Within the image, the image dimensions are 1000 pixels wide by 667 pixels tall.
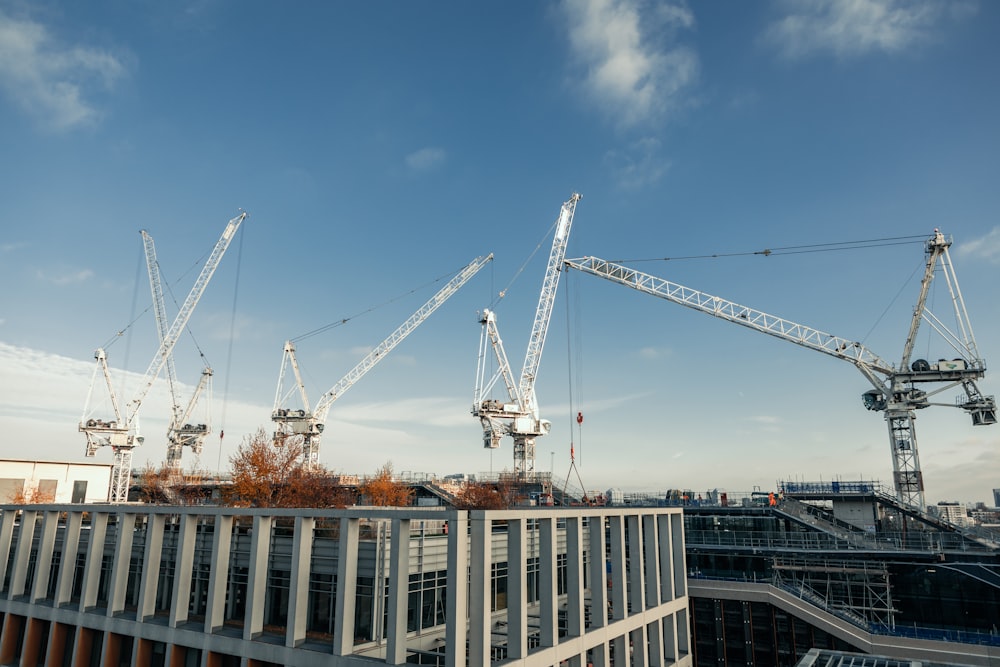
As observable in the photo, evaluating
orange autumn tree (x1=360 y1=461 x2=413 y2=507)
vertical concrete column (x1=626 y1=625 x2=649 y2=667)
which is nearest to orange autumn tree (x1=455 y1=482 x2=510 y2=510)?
orange autumn tree (x1=360 y1=461 x2=413 y2=507)

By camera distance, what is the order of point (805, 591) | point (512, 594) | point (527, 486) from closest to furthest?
point (512, 594) → point (805, 591) → point (527, 486)

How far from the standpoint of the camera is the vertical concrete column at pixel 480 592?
20312 millimetres

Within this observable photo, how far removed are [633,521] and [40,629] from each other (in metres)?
32.7

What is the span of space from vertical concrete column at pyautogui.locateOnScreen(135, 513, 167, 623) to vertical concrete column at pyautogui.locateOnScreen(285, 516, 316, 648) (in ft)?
30.6

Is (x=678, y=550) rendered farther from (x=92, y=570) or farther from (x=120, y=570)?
(x=92, y=570)

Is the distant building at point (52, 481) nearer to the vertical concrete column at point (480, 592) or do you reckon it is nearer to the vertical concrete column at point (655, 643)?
the vertical concrete column at point (655, 643)

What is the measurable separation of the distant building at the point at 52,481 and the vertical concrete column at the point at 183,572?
171ft

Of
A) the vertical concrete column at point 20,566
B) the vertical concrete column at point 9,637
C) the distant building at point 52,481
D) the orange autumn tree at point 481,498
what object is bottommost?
the vertical concrete column at point 9,637

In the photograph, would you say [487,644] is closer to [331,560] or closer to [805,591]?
[331,560]

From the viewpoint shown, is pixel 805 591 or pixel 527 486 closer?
pixel 805 591

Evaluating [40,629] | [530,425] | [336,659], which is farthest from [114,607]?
[530,425]

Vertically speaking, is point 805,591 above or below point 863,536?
below

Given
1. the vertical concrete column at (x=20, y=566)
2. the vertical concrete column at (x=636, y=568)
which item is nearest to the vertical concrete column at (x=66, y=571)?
the vertical concrete column at (x=20, y=566)

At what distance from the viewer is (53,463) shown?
238 feet
